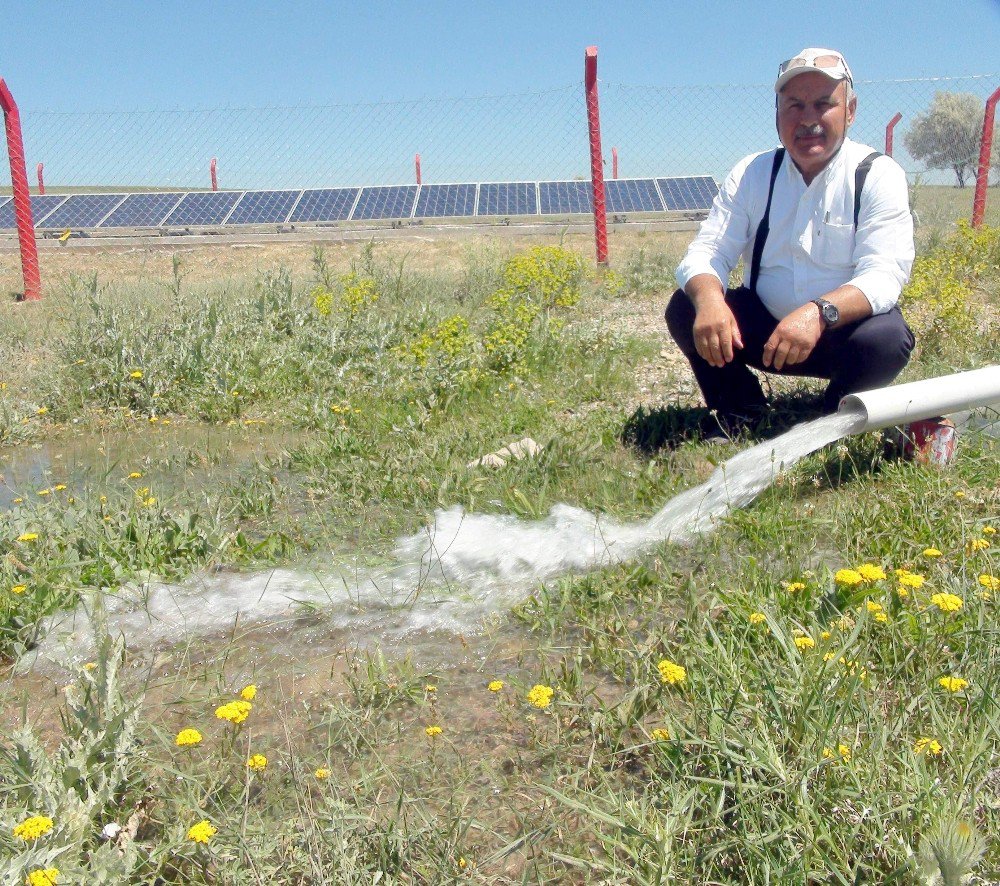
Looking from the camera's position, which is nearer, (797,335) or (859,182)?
(797,335)

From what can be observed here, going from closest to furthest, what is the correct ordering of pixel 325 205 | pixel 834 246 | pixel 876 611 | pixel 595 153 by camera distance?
1. pixel 876 611
2. pixel 834 246
3. pixel 595 153
4. pixel 325 205

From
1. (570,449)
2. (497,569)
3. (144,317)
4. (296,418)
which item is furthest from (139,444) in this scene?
(497,569)

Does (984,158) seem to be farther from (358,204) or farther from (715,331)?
(358,204)

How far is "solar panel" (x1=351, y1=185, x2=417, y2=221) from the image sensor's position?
1369 centimetres

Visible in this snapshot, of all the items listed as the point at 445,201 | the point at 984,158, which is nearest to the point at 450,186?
the point at 445,201

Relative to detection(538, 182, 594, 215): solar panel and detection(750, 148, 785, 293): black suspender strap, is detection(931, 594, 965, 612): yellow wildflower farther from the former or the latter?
detection(538, 182, 594, 215): solar panel

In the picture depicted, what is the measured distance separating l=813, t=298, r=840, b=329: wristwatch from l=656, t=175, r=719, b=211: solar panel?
1084 cm

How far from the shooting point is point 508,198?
14.5 meters

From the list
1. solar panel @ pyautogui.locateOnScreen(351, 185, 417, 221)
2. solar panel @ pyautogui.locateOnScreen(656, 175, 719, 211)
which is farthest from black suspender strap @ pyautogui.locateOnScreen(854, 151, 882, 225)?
solar panel @ pyautogui.locateOnScreen(351, 185, 417, 221)

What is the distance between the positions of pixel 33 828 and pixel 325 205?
45.1ft

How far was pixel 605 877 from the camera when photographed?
→ 4.59 feet

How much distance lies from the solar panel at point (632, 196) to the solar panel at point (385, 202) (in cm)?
294

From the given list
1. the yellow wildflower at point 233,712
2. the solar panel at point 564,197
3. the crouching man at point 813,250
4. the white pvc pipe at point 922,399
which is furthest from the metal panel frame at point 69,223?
the yellow wildflower at point 233,712

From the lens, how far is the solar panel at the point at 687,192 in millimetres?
13611
